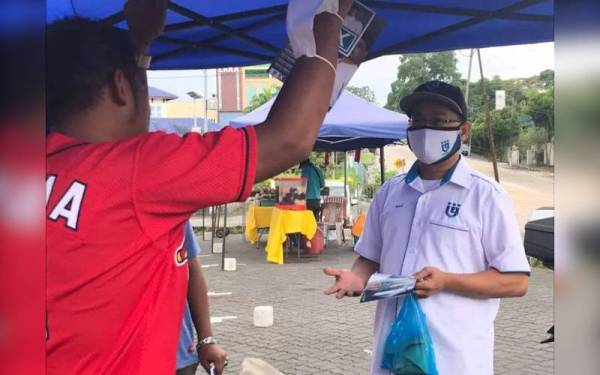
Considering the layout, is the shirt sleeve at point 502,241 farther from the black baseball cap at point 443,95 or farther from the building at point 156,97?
the building at point 156,97

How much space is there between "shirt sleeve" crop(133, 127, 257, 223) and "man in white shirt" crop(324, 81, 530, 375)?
3.39 feet

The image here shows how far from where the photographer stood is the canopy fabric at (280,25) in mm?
2334

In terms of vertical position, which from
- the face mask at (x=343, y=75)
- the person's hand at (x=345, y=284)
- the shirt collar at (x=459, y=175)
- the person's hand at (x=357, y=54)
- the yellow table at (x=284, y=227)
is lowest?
the yellow table at (x=284, y=227)

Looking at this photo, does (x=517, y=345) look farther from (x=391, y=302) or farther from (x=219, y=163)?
(x=219, y=163)

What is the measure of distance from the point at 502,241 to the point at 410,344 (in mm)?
444

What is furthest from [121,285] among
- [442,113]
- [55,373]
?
[442,113]

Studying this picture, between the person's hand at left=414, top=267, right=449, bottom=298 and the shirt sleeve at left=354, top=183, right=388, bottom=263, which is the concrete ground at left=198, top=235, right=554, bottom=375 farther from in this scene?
the person's hand at left=414, top=267, right=449, bottom=298

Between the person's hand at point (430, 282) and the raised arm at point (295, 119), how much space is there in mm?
948

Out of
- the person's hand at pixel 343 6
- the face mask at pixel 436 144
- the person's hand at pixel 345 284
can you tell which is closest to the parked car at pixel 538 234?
the face mask at pixel 436 144

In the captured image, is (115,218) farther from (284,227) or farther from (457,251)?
(284,227)

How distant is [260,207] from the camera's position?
10.8 m

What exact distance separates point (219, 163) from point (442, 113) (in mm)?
1364

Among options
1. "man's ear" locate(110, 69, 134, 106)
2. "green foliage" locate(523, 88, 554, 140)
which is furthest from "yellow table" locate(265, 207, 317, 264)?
"man's ear" locate(110, 69, 134, 106)

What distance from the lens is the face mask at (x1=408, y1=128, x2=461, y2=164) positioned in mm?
2070
